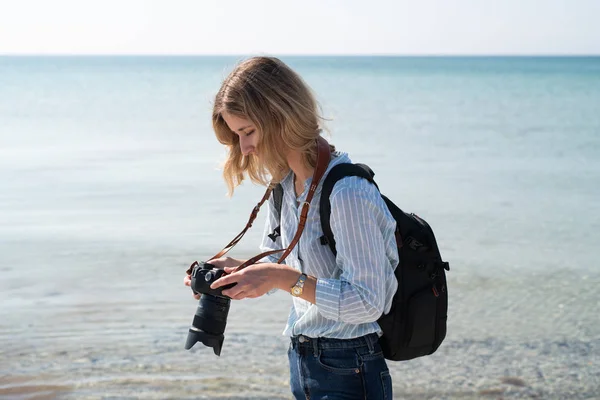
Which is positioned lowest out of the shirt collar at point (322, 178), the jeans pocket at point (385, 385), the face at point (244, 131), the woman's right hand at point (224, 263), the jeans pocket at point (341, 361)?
the jeans pocket at point (385, 385)

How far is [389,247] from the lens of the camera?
2.10 meters

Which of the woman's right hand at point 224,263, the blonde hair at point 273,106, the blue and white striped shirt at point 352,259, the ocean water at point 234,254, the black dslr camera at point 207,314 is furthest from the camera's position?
the ocean water at point 234,254

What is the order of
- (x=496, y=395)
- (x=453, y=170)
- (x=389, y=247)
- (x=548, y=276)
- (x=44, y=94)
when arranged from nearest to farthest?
(x=389, y=247) → (x=496, y=395) → (x=548, y=276) → (x=453, y=170) → (x=44, y=94)

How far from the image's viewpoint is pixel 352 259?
2004 mm

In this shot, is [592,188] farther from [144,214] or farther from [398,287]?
[398,287]

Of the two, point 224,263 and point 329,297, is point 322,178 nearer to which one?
point 329,297

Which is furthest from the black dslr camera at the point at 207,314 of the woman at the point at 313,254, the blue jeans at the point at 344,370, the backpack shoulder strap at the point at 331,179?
the backpack shoulder strap at the point at 331,179

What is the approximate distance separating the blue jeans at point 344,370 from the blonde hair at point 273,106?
19.0 inches

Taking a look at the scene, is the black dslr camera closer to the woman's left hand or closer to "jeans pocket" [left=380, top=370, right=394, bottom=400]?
the woman's left hand

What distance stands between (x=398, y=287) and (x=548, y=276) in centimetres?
541

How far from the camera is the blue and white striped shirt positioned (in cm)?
199

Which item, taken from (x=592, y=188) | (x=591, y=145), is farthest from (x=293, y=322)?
(x=591, y=145)

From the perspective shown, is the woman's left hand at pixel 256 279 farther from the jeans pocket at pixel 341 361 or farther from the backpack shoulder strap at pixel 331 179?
the jeans pocket at pixel 341 361

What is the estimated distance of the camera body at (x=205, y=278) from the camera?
7.14 ft
